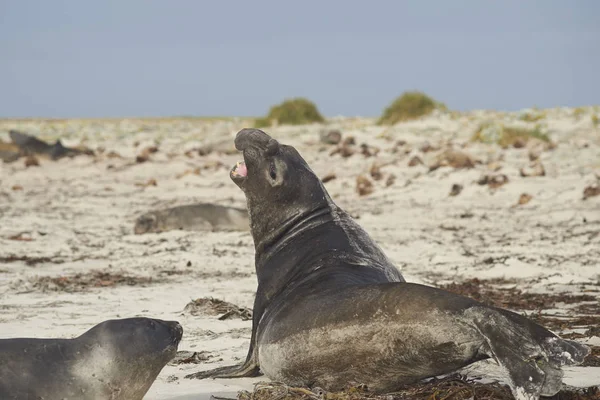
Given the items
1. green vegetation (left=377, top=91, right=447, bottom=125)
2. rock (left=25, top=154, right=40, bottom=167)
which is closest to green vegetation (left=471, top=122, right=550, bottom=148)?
green vegetation (left=377, top=91, right=447, bottom=125)

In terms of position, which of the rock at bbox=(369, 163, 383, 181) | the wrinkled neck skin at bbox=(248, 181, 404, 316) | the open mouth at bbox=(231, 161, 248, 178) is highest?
the open mouth at bbox=(231, 161, 248, 178)

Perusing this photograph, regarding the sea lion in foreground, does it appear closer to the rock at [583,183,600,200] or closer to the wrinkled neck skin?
the wrinkled neck skin

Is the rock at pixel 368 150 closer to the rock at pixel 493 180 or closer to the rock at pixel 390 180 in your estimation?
the rock at pixel 390 180

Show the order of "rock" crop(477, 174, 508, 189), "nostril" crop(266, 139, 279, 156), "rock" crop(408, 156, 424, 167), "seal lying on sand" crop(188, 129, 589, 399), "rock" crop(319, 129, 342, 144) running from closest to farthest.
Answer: "seal lying on sand" crop(188, 129, 589, 399)
"nostril" crop(266, 139, 279, 156)
"rock" crop(477, 174, 508, 189)
"rock" crop(408, 156, 424, 167)
"rock" crop(319, 129, 342, 144)

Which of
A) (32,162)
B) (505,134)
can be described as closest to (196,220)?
(32,162)

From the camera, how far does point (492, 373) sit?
512 cm

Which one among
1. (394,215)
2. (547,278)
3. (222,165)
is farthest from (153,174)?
(547,278)

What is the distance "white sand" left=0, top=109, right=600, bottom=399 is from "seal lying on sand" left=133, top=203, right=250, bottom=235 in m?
0.29

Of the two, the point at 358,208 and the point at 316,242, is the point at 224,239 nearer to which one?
the point at 358,208

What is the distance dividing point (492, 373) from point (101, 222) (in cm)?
980

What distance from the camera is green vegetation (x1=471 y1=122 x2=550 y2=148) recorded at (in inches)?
809

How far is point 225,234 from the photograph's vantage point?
12070 millimetres

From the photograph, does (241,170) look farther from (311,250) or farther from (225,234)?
(225,234)

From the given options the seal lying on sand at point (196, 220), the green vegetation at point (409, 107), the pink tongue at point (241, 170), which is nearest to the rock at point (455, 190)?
the seal lying on sand at point (196, 220)
